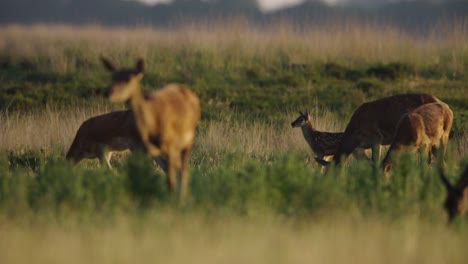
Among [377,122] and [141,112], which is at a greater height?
[141,112]

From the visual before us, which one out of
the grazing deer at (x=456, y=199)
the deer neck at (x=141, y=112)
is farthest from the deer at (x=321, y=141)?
the deer neck at (x=141, y=112)

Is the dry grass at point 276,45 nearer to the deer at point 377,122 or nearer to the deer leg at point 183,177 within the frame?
the deer at point 377,122

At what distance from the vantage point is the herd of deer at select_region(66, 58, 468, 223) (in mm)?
8844

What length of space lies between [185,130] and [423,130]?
13.9 ft

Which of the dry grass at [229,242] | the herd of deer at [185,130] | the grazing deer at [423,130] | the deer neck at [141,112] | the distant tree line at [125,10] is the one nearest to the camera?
the dry grass at [229,242]

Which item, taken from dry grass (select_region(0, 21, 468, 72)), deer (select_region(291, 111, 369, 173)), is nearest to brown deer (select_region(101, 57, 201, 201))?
deer (select_region(291, 111, 369, 173))

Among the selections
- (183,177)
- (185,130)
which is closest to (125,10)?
(185,130)

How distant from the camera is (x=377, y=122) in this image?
567 inches

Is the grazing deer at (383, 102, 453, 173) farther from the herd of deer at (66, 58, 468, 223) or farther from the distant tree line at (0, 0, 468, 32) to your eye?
the distant tree line at (0, 0, 468, 32)

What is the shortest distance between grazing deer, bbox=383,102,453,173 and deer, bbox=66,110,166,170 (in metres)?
3.48

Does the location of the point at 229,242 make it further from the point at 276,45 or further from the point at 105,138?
the point at 276,45

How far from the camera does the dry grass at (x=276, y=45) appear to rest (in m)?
25.4

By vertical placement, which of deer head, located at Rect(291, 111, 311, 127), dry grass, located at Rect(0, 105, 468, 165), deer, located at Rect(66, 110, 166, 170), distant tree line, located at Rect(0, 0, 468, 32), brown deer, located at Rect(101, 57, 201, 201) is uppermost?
brown deer, located at Rect(101, 57, 201, 201)

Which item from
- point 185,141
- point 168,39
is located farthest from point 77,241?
point 168,39
